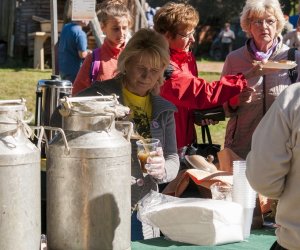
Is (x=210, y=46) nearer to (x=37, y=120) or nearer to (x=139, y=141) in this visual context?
(x=37, y=120)

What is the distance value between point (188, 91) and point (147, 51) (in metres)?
0.86

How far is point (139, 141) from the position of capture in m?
2.57

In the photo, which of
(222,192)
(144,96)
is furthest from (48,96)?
(222,192)

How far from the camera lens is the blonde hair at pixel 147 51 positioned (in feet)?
9.74

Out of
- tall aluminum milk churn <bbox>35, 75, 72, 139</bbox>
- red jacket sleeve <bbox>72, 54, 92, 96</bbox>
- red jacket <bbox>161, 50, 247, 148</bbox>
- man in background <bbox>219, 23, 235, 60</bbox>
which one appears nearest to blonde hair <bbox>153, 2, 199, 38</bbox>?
red jacket <bbox>161, 50, 247, 148</bbox>

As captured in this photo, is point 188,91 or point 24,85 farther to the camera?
point 24,85

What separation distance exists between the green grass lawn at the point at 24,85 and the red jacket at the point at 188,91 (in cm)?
463

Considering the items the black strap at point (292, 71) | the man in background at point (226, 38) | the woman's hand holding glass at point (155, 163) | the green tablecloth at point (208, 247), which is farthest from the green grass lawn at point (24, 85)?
the man in background at point (226, 38)

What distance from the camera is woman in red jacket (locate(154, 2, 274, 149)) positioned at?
3.78 m

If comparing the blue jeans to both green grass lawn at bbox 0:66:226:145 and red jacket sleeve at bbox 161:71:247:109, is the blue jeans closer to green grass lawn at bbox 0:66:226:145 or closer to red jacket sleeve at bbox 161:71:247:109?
red jacket sleeve at bbox 161:71:247:109

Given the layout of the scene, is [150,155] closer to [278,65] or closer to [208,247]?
[208,247]

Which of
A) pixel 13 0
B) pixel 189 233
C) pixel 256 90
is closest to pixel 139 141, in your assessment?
pixel 189 233

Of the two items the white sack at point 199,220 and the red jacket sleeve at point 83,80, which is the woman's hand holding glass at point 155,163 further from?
the red jacket sleeve at point 83,80

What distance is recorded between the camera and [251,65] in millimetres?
4117
